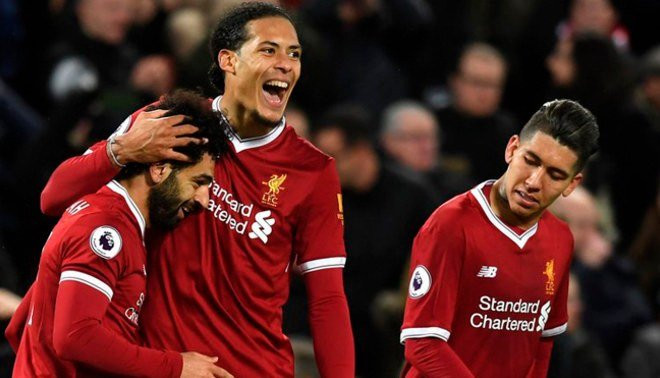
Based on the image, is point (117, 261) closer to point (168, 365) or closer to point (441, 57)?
point (168, 365)

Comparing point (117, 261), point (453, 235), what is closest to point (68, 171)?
point (117, 261)

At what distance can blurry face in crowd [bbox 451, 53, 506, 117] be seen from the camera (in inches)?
365

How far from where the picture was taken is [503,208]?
5.25 metres

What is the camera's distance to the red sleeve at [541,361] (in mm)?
5277

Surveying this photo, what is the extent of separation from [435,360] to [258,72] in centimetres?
117

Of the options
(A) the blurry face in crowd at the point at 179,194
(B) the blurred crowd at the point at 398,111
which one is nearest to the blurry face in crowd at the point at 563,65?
(B) the blurred crowd at the point at 398,111

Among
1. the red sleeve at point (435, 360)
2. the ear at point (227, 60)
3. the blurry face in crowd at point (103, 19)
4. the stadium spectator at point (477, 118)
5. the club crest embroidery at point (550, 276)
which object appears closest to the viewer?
the red sleeve at point (435, 360)

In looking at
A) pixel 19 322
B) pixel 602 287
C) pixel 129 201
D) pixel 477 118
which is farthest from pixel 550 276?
pixel 477 118

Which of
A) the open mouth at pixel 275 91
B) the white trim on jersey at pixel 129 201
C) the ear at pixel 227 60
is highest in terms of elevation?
the ear at pixel 227 60

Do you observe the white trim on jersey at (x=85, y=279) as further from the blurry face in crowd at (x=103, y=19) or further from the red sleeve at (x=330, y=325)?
the blurry face in crowd at (x=103, y=19)

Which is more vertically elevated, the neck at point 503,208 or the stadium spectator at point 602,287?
the neck at point 503,208

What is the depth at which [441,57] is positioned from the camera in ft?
33.7

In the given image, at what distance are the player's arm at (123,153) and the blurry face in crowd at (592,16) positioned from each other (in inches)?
222

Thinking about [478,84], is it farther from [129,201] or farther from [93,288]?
[93,288]
